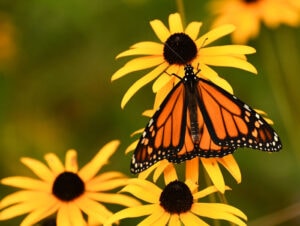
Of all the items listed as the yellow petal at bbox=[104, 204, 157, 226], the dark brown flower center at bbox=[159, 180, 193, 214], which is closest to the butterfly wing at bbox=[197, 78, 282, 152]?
the dark brown flower center at bbox=[159, 180, 193, 214]

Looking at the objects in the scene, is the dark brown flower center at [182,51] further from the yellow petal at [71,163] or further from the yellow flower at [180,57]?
the yellow petal at [71,163]

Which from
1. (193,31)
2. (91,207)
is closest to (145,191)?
(91,207)

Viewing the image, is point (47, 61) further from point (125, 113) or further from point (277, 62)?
point (277, 62)

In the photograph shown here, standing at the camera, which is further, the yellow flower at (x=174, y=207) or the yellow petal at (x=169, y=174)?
the yellow petal at (x=169, y=174)

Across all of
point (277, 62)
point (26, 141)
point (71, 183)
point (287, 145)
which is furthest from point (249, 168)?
point (71, 183)

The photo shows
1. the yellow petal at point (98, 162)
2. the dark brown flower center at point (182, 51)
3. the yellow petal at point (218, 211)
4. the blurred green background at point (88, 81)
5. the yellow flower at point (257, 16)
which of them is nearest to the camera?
the yellow petal at point (218, 211)

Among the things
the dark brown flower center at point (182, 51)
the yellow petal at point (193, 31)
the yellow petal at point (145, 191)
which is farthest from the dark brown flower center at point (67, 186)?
the yellow petal at point (193, 31)
